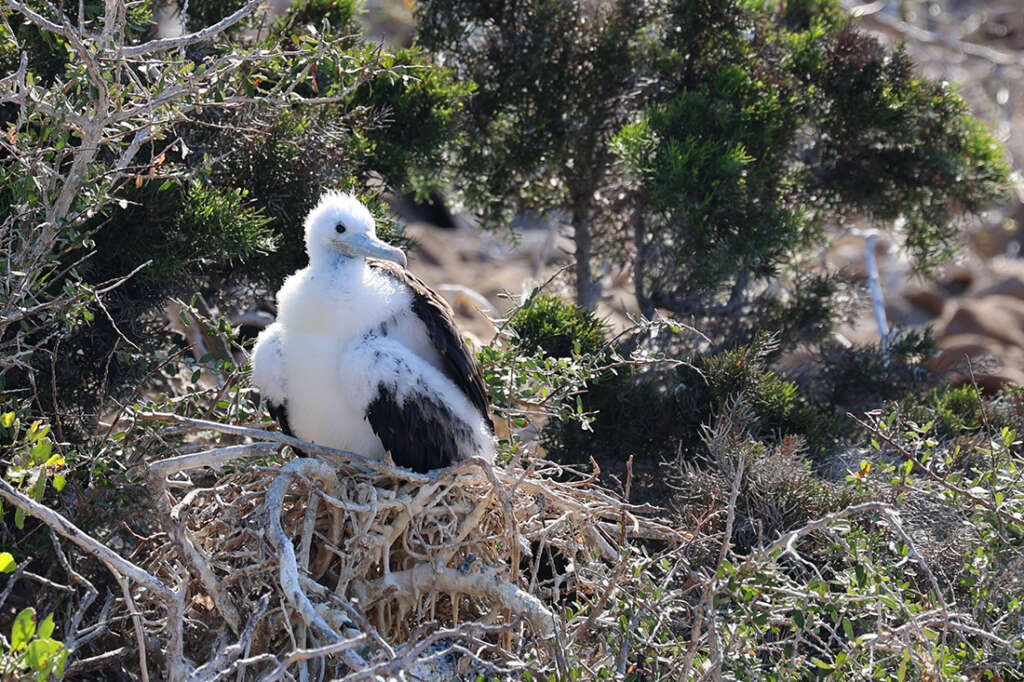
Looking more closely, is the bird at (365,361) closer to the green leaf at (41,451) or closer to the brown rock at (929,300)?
the green leaf at (41,451)

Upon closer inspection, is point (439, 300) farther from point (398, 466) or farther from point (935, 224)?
point (935, 224)

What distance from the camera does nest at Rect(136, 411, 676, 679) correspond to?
2752mm

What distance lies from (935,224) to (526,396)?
2545 millimetres

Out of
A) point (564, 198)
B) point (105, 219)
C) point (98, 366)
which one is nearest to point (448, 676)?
point (98, 366)

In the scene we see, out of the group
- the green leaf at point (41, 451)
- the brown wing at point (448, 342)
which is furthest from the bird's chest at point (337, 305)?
the green leaf at point (41, 451)

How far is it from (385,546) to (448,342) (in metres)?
0.65

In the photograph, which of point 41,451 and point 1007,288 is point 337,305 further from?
point 1007,288

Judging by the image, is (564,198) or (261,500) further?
(564,198)

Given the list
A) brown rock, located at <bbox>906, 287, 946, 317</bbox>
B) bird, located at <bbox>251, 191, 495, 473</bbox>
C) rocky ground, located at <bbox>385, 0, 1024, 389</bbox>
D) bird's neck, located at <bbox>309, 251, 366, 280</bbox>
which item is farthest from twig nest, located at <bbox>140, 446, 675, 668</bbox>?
brown rock, located at <bbox>906, 287, 946, 317</bbox>

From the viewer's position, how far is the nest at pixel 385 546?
2752 millimetres

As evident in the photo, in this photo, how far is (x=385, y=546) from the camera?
2902 mm

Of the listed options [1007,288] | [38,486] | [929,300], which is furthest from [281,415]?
[929,300]

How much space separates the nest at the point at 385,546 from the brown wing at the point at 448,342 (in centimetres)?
32

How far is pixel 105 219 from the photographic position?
11.6 ft
